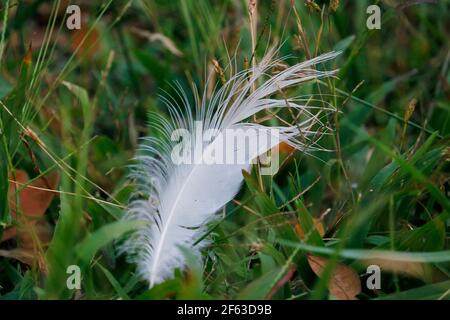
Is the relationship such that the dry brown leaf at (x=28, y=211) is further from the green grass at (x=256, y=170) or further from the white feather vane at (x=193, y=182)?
the white feather vane at (x=193, y=182)

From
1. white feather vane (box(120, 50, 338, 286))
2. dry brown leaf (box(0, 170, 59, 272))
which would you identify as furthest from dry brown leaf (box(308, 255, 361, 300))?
dry brown leaf (box(0, 170, 59, 272))

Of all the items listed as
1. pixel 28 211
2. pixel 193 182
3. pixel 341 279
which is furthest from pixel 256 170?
pixel 28 211

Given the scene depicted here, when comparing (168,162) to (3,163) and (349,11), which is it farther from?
(349,11)

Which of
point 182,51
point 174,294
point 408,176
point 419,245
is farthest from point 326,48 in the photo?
point 174,294

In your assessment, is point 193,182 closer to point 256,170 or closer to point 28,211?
point 256,170

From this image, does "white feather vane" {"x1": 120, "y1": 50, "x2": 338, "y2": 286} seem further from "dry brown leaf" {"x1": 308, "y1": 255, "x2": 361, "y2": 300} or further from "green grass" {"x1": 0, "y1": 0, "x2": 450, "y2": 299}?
"dry brown leaf" {"x1": 308, "y1": 255, "x2": 361, "y2": 300}

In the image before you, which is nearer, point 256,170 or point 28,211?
point 256,170
